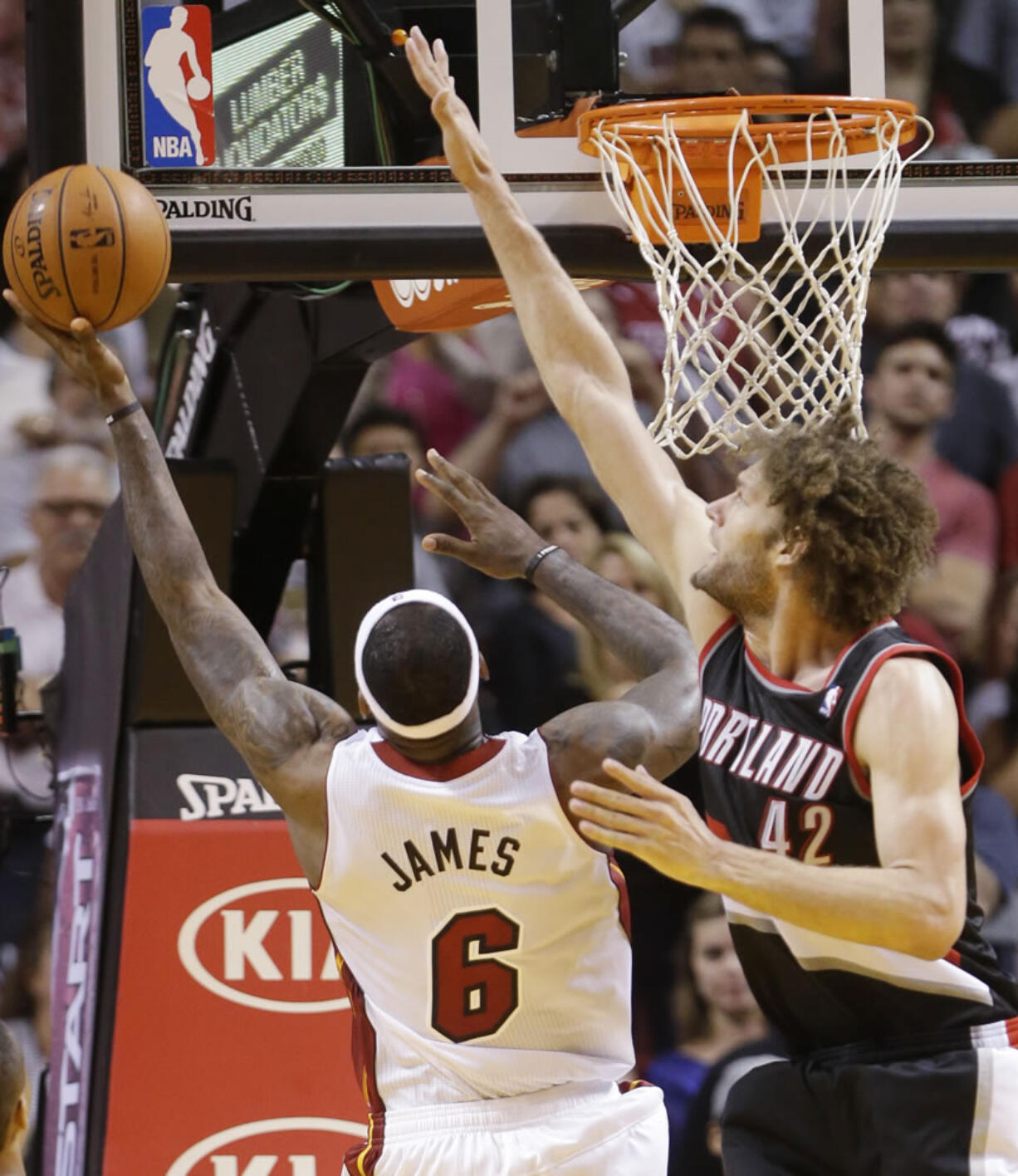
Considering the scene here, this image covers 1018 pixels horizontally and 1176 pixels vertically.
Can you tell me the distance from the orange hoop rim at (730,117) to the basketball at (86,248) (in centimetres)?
103

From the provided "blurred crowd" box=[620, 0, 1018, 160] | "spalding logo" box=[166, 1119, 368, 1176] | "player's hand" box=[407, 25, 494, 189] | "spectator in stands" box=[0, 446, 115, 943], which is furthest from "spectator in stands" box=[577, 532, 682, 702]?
"player's hand" box=[407, 25, 494, 189]

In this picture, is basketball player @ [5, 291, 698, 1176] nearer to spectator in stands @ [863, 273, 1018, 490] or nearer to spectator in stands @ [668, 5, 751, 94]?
spectator in stands @ [863, 273, 1018, 490]

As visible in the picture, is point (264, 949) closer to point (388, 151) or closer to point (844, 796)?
point (388, 151)

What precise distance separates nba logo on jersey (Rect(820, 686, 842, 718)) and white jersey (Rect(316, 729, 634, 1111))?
41 cm

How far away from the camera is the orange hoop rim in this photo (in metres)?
3.58

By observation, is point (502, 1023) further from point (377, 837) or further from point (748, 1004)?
point (748, 1004)

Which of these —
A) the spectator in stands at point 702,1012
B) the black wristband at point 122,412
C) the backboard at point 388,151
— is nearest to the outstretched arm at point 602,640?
the black wristband at point 122,412

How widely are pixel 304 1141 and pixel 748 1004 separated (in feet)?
9.09

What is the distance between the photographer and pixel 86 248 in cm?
305

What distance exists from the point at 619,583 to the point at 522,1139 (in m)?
4.91

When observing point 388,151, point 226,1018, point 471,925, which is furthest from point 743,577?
point 226,1018

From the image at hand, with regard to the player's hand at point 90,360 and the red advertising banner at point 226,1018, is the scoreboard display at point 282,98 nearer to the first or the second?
the player's hand at point 90,360

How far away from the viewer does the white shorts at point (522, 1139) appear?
2.56m

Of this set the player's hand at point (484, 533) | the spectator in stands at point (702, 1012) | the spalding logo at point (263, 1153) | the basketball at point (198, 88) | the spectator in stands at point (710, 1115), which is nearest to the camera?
the player's hand at point (484, 533)
